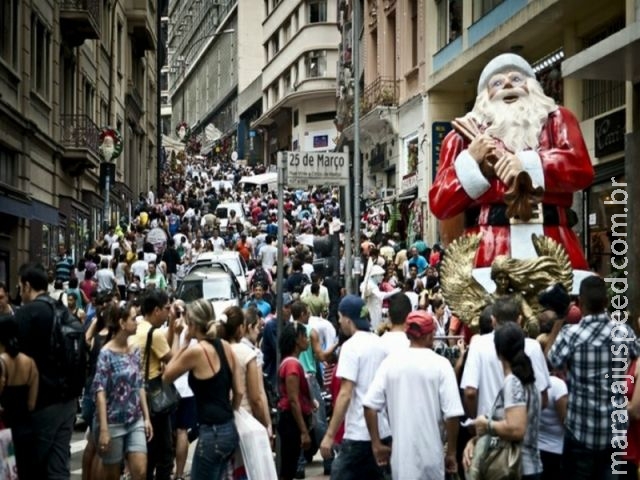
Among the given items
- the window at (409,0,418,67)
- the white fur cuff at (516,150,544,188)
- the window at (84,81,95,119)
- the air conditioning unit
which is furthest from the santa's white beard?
the window at (84,81,95,119)

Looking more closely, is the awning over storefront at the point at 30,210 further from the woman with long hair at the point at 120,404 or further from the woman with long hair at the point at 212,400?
the woman with long hair at the point at 212,400

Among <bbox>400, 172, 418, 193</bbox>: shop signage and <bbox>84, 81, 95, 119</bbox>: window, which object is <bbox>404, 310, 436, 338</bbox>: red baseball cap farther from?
<bbox>84, 81, 95, 119</bbox>: window

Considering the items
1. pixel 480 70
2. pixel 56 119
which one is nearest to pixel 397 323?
pixel 480 70

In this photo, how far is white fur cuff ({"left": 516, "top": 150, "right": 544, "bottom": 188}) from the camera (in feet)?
34.0

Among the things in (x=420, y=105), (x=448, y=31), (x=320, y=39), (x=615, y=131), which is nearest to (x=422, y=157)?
(x=420, y=105)

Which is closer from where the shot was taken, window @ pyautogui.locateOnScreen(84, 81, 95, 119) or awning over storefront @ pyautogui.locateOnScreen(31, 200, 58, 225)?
awning over storefront @ pyautogui.locateOnScreen(31, 200, 58, 225)

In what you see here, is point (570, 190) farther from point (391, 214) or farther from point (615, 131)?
point (391, 214)

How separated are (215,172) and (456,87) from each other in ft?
136

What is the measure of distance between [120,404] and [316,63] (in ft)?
197

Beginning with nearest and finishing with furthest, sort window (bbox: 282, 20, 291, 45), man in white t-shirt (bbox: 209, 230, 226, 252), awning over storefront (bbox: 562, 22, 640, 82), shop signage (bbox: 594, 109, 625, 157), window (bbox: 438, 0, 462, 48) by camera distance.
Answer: awning over storefront (bbox: 562, 22, 640, 82) → shop signage (bbox: 594, 109, 625, 157) → window (bbox: 438, 0, 462, 48) → man in white t-shirt (bbox: 209, 230, 226, 252) → window (bbox: 282, 20, 291, 45)

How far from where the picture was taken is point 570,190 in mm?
10648

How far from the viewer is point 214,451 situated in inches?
314

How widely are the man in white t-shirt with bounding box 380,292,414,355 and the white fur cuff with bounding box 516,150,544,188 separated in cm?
276

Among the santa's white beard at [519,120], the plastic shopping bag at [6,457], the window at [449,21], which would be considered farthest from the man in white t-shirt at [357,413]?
the window at [449,21]
